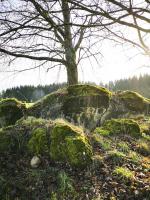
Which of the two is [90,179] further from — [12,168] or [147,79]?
[147,79]

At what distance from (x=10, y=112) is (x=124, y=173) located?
4.67 meters

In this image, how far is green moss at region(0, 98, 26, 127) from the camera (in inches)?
408

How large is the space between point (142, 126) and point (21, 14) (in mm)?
6180

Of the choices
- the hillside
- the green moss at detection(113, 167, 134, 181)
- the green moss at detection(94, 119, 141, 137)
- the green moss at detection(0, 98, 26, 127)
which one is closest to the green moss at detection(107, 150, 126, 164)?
the hillside

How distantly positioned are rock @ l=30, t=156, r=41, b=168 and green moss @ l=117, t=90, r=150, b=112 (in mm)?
4725

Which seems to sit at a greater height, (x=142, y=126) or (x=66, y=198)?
(x=142, y=126)

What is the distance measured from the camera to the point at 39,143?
23.5 ft

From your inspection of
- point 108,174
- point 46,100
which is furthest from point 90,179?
point 46,100

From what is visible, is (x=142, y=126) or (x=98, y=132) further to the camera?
(x=142, y=126)

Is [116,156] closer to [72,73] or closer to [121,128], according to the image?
[121,128]

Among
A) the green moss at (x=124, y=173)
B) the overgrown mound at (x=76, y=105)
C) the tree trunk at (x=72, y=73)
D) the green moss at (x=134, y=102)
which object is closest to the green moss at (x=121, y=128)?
the overgrown mound at (x=76, y=105)

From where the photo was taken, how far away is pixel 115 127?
8.58 m

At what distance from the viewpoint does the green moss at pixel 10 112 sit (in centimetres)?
1037

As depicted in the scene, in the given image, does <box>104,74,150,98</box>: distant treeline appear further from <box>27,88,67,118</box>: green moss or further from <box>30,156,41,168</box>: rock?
<box>30,156,41,168</box>: rock
